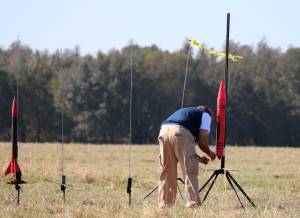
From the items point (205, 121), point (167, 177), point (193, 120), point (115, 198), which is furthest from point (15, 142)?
point (205, 121)

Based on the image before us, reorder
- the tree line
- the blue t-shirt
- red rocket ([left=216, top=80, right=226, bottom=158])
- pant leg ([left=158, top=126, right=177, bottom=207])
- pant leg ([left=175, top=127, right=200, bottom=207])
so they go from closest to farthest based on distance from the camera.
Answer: pant leg ([left=175, top=127, right=200, bottom=207]) → the blue t-shirt → pant leg ([left=158, top=126, right=177, bottom=207]) → red rocket ([left=216, top=80, right=226, bottom=158]) → the tree line

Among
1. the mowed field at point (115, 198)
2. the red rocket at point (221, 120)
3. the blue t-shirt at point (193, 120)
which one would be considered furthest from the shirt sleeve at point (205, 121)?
the mowed field at point (115, 198)

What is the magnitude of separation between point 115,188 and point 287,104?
191 ft

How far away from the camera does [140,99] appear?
227ft

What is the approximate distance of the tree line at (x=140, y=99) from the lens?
2704 inches

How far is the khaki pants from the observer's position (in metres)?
11.8

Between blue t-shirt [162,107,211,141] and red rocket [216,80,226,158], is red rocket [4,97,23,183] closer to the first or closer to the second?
blue t-shirt [162,107,211,141]

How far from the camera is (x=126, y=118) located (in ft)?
227

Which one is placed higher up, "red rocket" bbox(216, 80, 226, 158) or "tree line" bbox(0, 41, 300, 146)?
"tree line" bbox(0, 41, 300, 146)

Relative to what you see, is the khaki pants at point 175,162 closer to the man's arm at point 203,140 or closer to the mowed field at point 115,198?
the man's arm at point 203,140

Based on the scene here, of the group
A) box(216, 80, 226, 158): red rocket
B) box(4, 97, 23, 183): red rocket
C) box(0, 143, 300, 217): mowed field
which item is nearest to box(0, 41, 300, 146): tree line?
box(0, 143, 300, 217): mowed field

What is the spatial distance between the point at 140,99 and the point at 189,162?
57.4 metres

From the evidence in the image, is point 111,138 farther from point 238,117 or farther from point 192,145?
point 192,145

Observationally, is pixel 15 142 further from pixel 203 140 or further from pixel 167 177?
pixel 203 140
